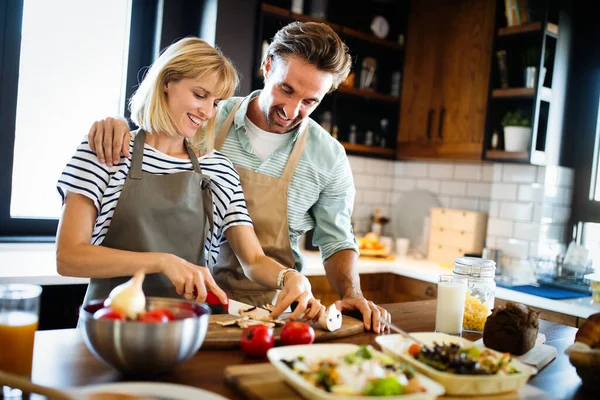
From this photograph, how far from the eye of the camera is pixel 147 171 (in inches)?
70.3

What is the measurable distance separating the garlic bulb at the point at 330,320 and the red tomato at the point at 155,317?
0.51 meters

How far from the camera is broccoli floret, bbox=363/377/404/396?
3.42 ft

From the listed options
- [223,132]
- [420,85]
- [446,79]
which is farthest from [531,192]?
[223,132]

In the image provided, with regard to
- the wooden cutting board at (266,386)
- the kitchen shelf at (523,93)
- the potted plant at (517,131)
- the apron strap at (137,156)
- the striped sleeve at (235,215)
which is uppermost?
the kitchen shelf at (523,93)

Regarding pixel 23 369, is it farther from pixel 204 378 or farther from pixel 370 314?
pixel 370 314

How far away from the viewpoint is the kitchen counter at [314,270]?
8.62 ft

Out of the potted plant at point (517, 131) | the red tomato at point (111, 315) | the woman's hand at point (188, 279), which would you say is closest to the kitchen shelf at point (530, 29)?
the potted plant at point (517, 131)

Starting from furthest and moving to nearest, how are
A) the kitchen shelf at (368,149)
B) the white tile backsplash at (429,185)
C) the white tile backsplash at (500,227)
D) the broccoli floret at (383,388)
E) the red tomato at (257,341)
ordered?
the white tile backsplash at (429,185)
the kitchen shelf at (368,149)
the white tile backsplash at (500,227)
the red tomato at (257,341)
the broccoli floret at (383,388)

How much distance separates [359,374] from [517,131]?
2.90m

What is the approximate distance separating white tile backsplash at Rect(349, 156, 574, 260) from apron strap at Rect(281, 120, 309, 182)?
2007 millimetres

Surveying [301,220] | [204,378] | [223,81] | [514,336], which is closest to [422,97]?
[301,220]

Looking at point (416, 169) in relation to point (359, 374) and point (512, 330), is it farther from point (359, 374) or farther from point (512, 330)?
point (359, 374)

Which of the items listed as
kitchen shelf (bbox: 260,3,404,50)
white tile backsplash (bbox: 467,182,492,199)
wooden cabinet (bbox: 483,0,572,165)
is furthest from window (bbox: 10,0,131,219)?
white tile backsplash (bbox: 467,182,492,199)

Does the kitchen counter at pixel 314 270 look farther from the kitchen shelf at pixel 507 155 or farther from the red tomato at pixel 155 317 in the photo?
the red tomato at pixel 155 317
